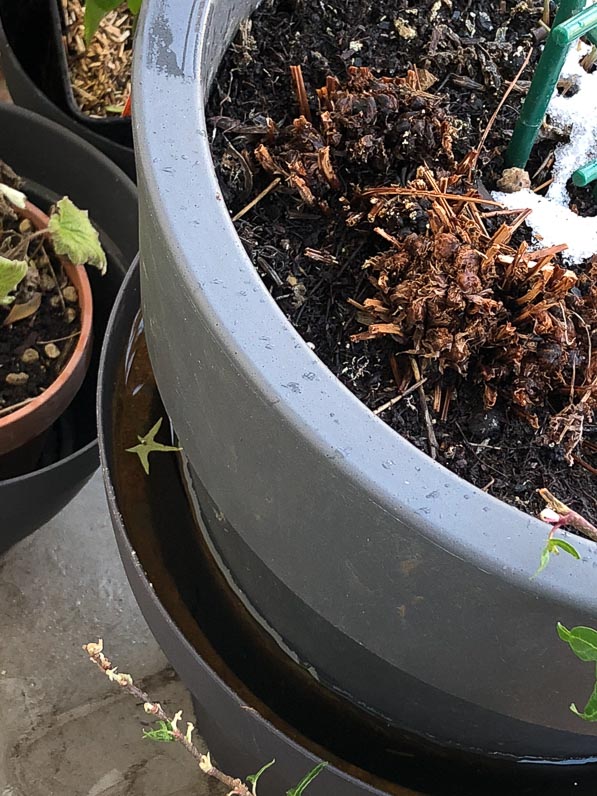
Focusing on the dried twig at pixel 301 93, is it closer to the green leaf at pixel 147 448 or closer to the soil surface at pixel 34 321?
the green leaf at pixel 147 448

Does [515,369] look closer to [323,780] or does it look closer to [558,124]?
[558,124]

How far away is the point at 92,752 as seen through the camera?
111 centimetres

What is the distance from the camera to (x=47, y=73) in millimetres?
1323

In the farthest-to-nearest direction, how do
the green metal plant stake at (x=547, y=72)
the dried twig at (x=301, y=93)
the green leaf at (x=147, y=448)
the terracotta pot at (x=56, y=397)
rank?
the terracotta pot at (x=56, y=397) → the green leaf at (x=147, y=448) → the dried twig at (x=301, y=93) → the green metal plant stake at (x=547, y=72)

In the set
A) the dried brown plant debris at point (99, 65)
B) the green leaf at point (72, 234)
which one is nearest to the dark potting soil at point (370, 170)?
the green leaf at point (72, 234)

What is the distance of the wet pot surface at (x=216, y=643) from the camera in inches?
30.0

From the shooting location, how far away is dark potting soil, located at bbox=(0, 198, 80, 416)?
3.51 feet

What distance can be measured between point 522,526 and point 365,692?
0.35m

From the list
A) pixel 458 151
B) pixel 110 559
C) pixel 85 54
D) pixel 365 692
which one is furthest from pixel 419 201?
pixel 85 54

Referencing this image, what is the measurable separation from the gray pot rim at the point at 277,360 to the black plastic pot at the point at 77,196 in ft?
2.05

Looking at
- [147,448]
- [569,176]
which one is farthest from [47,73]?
[569,176]

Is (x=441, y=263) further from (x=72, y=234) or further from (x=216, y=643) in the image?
(x=72, y=234)

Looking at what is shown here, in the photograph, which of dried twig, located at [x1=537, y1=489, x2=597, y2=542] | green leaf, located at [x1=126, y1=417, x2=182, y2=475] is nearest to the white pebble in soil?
dried twig, located at [x1=537, y1=489, x2=597, y2=542]

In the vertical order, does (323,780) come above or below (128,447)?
below
